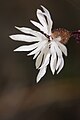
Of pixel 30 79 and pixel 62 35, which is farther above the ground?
pixel 62 35

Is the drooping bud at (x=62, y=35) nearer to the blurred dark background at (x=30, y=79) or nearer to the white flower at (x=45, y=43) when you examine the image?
the white flower at (x=45, y=43)

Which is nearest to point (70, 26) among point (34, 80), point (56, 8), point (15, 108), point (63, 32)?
point (56, 8)

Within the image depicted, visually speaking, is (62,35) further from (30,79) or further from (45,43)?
(30,79)

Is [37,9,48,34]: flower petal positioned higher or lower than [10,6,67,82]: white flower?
higher

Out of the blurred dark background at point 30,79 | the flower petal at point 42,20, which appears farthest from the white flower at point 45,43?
the blurred dark background at point 30,79

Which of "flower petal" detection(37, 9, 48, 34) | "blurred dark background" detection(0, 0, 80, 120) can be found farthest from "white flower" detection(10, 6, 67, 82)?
"blurred dark background" detection(0, 0, 80, 120)

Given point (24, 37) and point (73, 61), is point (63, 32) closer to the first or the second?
point (24, 37)

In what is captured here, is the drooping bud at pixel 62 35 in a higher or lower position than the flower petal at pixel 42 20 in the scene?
lower

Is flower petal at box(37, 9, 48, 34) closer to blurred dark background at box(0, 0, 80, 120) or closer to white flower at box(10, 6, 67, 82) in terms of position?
white flower at box(10, 6, 67, 82)

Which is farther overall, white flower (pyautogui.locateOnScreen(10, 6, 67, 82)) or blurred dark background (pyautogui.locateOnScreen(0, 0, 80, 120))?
blurred dark background (pyautogui.locateOnScreen(0, 0, 80, 120))

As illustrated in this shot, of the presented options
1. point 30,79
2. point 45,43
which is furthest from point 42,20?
point 30,79
